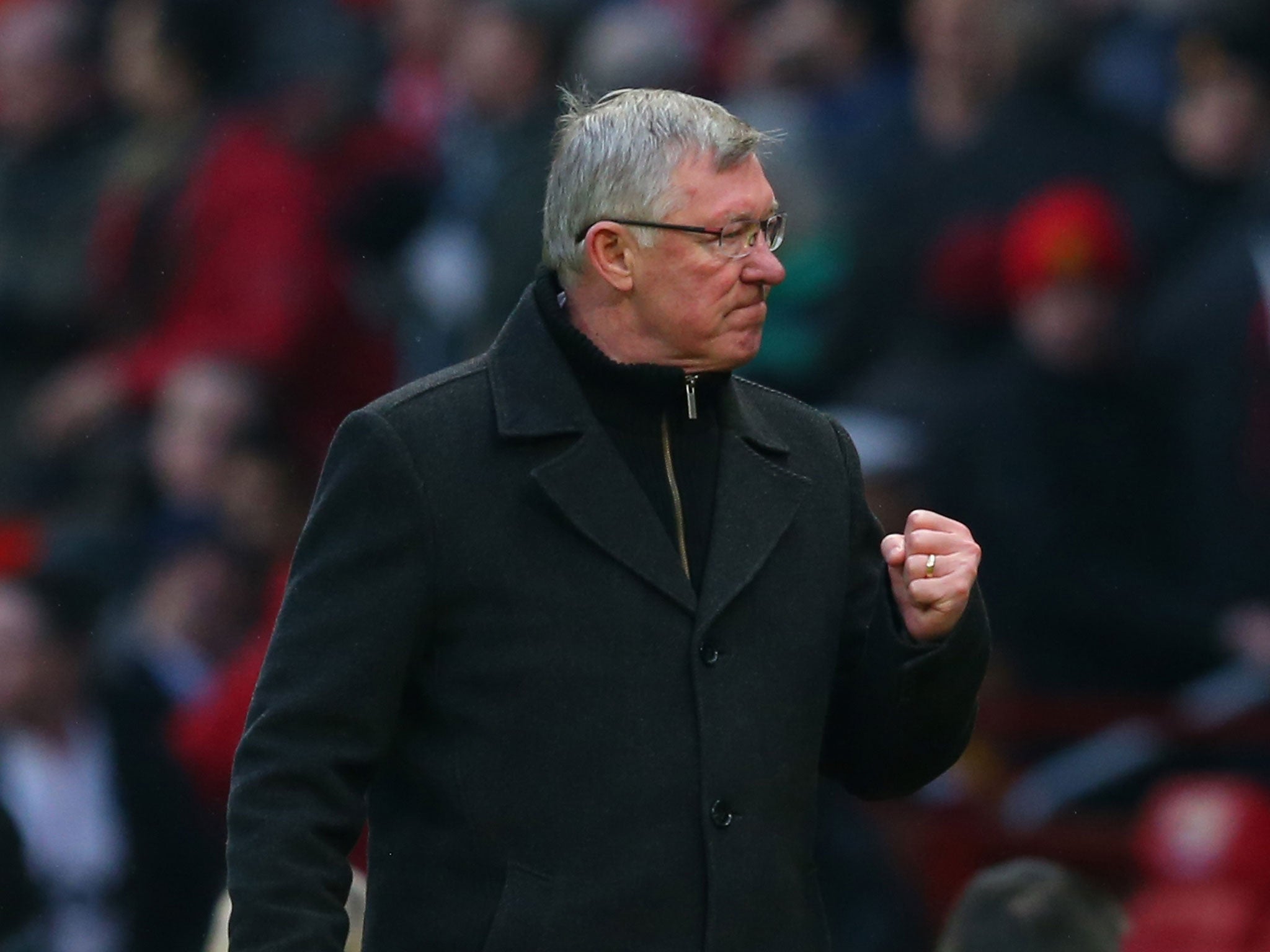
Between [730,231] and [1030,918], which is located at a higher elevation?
[730,231]

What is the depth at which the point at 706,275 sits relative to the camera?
7.85ft

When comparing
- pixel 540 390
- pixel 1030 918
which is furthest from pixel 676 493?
pixel 1030 918

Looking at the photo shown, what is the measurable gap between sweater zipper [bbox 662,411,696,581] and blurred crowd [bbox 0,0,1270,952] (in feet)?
7.24

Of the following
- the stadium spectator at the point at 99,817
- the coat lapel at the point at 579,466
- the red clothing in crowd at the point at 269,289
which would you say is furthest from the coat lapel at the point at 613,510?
the red clothing in crowd at the point at 269,289

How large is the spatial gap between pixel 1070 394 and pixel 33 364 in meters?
3.52

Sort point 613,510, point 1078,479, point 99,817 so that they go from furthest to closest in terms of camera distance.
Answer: point 99,817
point 1078,479
point 613,510

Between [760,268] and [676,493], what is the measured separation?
257 millimetres

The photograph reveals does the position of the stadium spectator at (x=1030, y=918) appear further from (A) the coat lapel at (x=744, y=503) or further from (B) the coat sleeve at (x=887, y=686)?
(A) the coat lapel at (x=744, y=503)

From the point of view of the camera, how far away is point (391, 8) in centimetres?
715

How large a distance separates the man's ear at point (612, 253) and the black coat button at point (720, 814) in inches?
21.8

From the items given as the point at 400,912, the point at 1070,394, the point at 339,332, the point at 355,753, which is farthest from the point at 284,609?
the point at 339,332

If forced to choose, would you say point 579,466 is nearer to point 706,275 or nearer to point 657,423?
point 657,423

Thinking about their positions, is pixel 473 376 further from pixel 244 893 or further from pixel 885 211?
pixel 885 211

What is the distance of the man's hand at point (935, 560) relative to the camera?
2.29m
